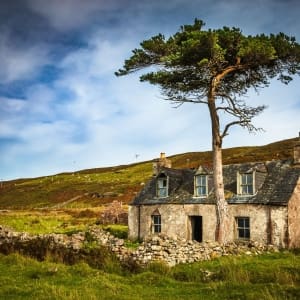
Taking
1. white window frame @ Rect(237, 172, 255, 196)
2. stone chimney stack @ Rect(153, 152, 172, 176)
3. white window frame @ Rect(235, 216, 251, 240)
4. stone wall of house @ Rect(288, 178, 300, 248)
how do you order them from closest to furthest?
stone wall of house @ Rect(288, 178, 300, 248) → white window frame @ Rect(235, 216, 251, 240) → white window frame @ Rect(237, 172, 255, 196) → stone chimney stack @ Rect(153, 152, 172, 176)

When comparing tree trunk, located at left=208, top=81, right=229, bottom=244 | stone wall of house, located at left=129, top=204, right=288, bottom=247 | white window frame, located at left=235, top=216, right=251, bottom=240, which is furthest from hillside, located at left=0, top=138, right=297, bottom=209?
tree trunk, located at left=208, top=81, right=229, bottom=244

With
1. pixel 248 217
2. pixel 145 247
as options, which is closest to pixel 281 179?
pixel 248 217

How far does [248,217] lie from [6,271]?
1529 cm

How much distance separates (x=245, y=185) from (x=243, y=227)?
9.05ft

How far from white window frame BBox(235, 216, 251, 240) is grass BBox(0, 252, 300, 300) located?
22.2 ft

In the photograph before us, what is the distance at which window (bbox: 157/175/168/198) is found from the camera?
31.6m

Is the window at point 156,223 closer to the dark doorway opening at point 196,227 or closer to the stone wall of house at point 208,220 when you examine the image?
the stone wall of house at point 208,220

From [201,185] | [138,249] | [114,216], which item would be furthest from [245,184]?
[114,216]

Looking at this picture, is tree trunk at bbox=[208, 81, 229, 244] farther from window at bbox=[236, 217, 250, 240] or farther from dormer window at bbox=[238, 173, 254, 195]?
dormer window at bbox=[238, 173, 254, 195]

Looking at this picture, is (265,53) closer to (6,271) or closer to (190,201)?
(190,201)

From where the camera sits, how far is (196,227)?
3008 cm

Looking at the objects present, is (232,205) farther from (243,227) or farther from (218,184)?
(218,184)

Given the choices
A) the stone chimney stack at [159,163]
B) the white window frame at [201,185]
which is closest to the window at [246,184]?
the white window frame at [201,185]

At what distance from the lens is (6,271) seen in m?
16.5
